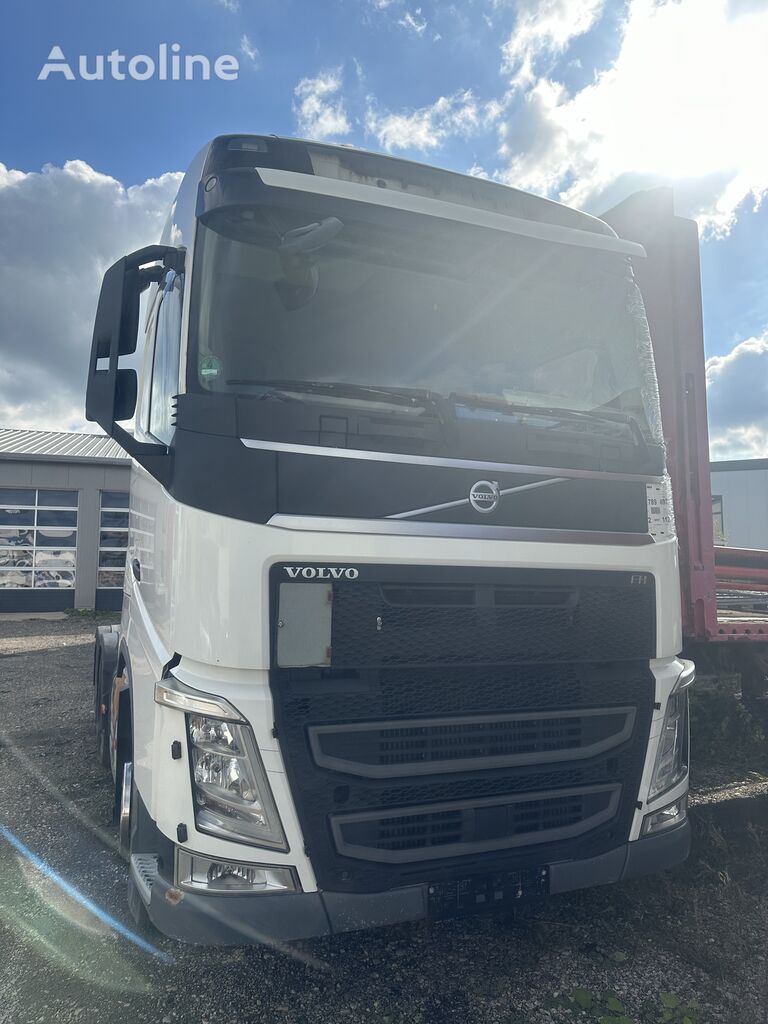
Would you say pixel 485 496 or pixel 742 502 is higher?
pixel 742 502

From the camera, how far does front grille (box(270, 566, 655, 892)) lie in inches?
86.4

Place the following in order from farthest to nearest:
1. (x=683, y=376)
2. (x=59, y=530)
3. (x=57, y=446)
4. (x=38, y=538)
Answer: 1. (x=57, y=446)
2. (x=59, y=530)
3. (x=38, y=538)
4. (x=683, y=376)

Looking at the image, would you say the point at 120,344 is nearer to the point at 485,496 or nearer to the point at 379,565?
the point at 379,565

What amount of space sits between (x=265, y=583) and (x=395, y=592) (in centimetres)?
44

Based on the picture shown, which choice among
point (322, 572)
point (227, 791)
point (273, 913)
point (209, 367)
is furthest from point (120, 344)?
point (273, 913)

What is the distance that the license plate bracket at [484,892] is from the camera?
226cm

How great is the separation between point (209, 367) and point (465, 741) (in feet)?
5.06

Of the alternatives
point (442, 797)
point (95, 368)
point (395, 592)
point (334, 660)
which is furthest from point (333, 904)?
point (95, 368)

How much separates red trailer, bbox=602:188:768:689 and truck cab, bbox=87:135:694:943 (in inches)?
68.5

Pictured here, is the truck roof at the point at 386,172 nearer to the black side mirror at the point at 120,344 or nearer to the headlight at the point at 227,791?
the black side mirror at the point at 120,344

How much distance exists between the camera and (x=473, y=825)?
2.36 m

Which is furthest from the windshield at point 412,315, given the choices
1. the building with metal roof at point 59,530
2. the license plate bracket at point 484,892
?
the building with metal roof at point 59,530

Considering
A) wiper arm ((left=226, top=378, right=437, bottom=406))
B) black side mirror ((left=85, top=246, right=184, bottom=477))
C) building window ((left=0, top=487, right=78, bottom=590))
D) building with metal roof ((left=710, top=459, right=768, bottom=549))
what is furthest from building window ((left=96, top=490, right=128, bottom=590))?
building with metal roof ((left=710, top=459, right=768, bottom=549))

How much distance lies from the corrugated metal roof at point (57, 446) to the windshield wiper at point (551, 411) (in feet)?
42.6
